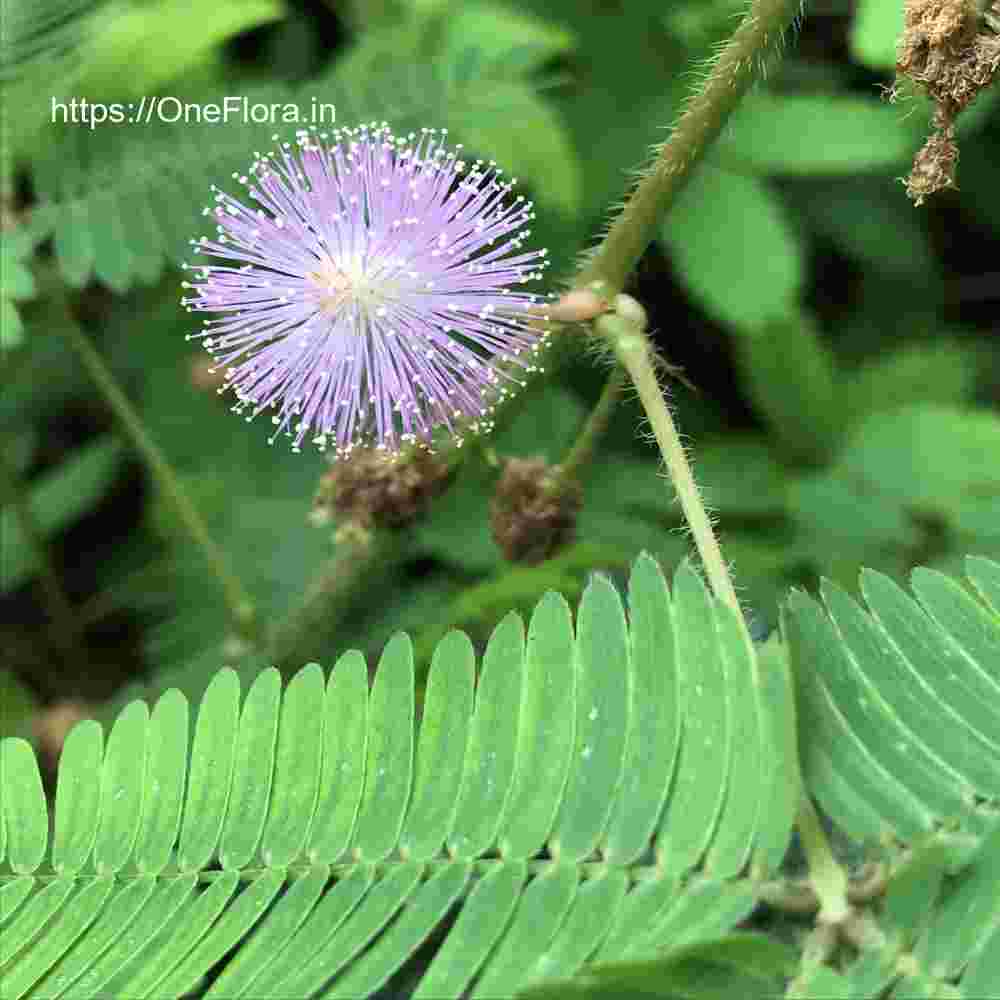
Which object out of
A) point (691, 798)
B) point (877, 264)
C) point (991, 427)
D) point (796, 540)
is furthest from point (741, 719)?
point (877, 264)

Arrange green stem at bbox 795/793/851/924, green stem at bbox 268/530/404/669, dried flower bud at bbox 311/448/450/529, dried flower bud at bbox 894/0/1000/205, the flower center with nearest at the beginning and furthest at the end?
green stem at bbox 795/793/851/924 < dried flower bud at bbox 894/0/1000/205 < the flower center < dried flower bud at bbox 311/448/450/529 < green stem at bbox 268/530/404/669

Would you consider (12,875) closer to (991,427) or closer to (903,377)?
(991,427)

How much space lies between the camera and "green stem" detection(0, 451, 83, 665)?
213 centimetres

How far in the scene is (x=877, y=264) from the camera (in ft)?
9.06

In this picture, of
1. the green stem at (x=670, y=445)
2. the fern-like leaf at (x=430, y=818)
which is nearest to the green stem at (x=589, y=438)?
the green stem at (x=670, y=445)

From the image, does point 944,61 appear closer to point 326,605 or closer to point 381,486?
point 381,486

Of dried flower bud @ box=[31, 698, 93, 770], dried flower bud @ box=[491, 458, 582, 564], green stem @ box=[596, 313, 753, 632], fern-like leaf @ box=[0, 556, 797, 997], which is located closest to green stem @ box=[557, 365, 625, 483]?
dried flower bud @ box=[491, 458, 582, 564]

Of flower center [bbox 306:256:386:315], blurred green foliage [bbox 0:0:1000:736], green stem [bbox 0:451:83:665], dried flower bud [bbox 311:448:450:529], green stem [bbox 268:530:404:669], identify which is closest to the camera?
flower center [bbox 306:256:386:315]

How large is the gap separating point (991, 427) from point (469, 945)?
170 cm

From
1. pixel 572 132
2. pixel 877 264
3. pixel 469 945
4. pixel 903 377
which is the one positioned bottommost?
pixel 469 945

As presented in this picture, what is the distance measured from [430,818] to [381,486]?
50 centimetres

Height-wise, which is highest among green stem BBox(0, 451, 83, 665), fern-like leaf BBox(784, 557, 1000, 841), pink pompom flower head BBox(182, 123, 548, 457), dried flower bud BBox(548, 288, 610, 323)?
green stem BBox(0, 451, 83, 665)

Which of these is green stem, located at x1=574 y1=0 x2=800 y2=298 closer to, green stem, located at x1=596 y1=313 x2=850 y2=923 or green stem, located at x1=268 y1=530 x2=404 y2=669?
green stem, located at x1=596 y1=313 x2=850 y2=923

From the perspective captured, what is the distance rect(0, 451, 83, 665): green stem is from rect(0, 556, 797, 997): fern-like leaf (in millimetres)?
957
